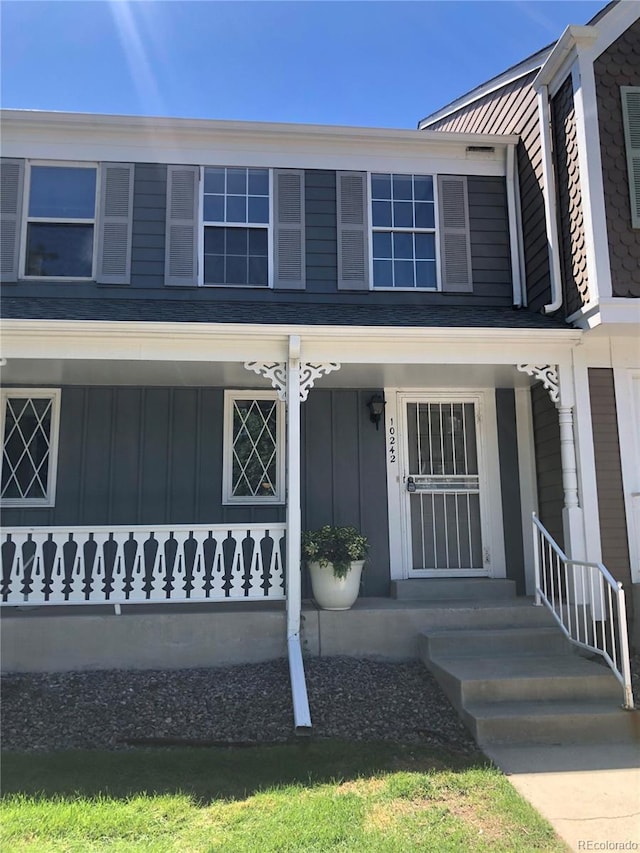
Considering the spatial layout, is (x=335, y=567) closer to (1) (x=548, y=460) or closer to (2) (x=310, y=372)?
(2) (x=310, y=372)

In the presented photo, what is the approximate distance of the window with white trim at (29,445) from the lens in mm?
6570

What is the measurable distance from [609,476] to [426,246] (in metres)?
3.23

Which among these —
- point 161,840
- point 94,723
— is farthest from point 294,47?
point 161,840

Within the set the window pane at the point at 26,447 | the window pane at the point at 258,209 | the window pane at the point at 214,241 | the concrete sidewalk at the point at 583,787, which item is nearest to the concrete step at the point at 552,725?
the concrete sidewalk at the point at 583,787

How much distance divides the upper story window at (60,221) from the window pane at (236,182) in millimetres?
1480

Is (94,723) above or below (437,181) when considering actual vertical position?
below

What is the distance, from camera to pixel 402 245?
23.7 ft

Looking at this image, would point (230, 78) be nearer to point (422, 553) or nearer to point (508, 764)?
point (422, 553)

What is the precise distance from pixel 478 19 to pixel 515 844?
795 centimetres

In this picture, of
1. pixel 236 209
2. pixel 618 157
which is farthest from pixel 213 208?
pixel 618 157

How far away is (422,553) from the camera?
670 cm

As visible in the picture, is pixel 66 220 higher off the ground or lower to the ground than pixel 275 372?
higher

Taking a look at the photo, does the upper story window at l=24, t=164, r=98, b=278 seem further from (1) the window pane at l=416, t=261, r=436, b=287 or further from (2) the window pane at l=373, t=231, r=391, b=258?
(1) the window pane at l=416, t=261, r=436, b=287

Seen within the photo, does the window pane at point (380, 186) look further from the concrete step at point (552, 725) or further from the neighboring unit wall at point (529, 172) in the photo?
the concrete step at point (552, 725)
